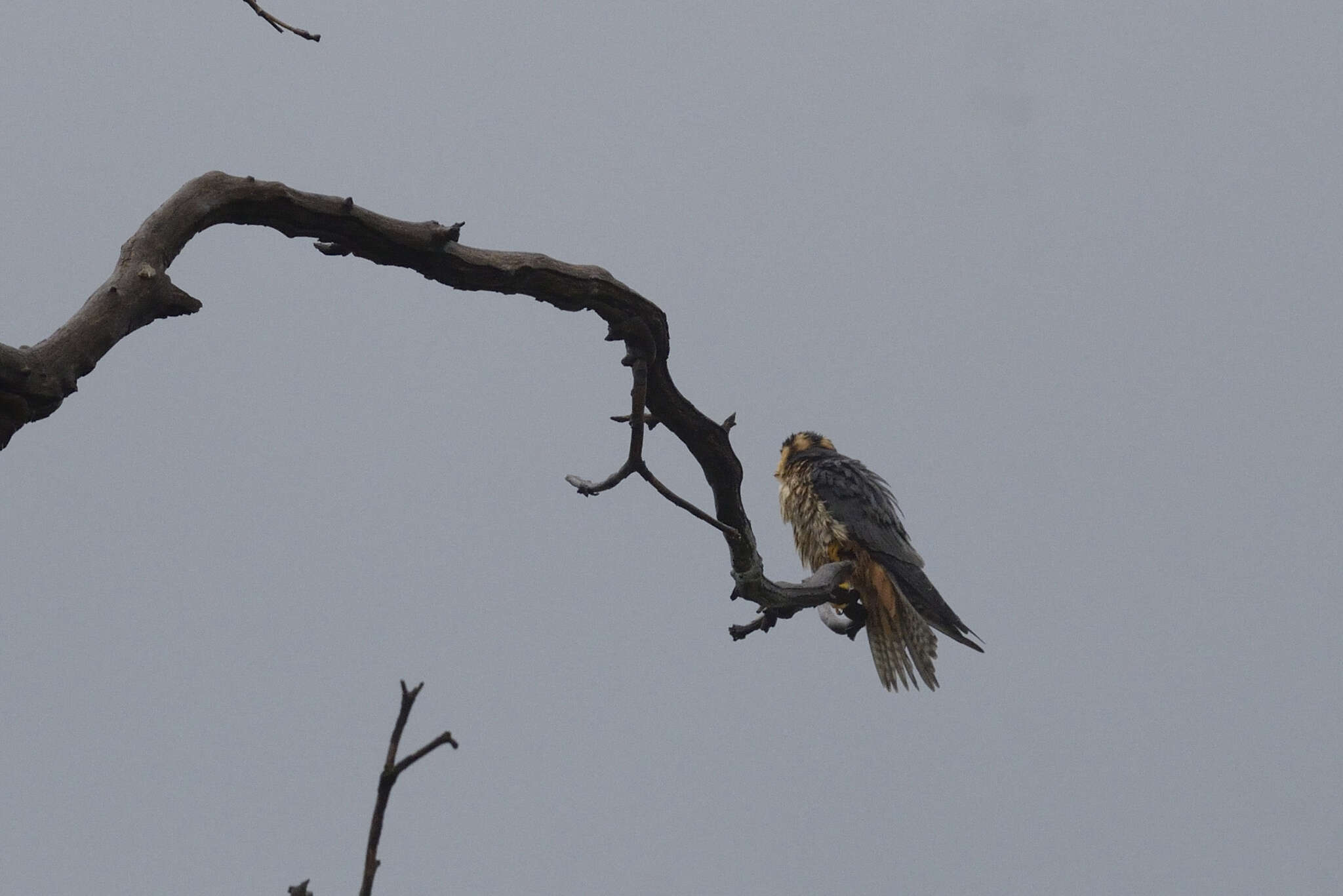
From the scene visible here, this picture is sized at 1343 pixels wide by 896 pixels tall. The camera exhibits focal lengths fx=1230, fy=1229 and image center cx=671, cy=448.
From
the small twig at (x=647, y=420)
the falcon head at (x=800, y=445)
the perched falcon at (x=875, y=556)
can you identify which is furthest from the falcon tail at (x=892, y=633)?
the small twig at (x=647, y=420)

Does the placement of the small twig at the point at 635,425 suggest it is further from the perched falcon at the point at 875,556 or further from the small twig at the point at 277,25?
the perched falcon at the point at 875,556

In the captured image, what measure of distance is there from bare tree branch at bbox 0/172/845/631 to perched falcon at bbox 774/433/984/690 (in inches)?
53.5

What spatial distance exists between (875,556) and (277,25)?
3821 millimetres

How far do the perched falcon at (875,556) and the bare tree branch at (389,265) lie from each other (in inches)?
53.5

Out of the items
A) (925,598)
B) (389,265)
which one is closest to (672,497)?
(389,265)

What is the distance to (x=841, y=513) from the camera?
5582 mm

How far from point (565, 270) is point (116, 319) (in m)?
1.14

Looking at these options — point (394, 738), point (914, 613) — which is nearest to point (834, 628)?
point (914, 613)

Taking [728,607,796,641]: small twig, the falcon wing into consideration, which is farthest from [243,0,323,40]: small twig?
the falcon wing

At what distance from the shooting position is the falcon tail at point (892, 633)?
206 inches

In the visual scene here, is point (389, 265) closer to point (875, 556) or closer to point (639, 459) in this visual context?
point (639, 459)

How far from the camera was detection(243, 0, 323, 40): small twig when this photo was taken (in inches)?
84.7

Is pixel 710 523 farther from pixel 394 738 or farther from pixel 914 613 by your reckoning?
pixel 914 613

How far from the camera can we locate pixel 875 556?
5.45 metres
